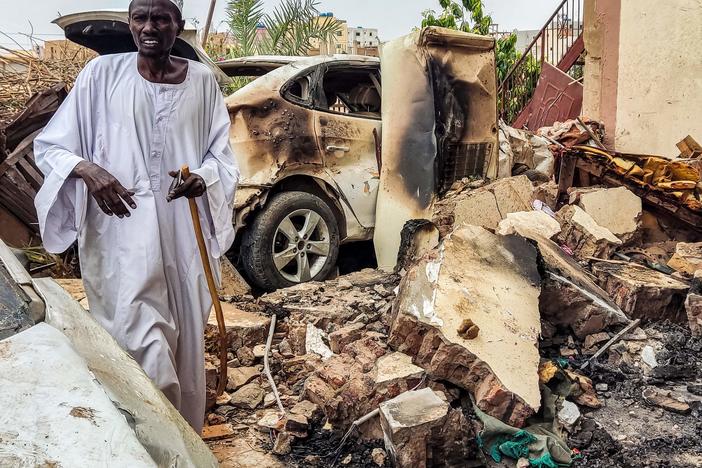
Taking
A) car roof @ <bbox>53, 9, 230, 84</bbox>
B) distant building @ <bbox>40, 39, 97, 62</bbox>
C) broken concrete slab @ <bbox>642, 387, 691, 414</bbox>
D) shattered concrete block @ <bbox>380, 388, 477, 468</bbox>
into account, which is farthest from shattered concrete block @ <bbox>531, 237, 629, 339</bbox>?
distant building @ <bbox>40, 39, 97, 62</bbox>

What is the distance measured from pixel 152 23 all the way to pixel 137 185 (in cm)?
67

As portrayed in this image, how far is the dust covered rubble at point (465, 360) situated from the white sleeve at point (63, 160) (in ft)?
4.28

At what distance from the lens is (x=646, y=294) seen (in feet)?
15.1

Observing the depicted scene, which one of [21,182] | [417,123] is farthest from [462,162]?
[21,182]

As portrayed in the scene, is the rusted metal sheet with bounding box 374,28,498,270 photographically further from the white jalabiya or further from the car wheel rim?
the white jalabiya

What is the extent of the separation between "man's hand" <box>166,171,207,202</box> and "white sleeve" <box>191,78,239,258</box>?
0.33 feet

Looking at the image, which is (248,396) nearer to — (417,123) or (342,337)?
(342,337)

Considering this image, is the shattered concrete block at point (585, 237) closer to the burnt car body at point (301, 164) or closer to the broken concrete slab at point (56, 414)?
the burnt car body at point (301, 164)

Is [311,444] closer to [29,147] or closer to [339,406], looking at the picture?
[339,406]

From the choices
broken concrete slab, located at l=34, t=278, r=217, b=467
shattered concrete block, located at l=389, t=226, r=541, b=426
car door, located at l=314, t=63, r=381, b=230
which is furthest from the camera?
car door, located at l=314, t=63, r=381, b=230

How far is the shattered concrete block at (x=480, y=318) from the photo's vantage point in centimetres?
327

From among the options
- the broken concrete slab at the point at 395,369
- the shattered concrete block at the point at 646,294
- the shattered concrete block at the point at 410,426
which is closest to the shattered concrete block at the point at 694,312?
the shattered concrete block at the point at 646,294

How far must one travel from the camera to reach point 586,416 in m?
3.51

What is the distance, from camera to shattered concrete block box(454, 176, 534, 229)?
18.4 feet
